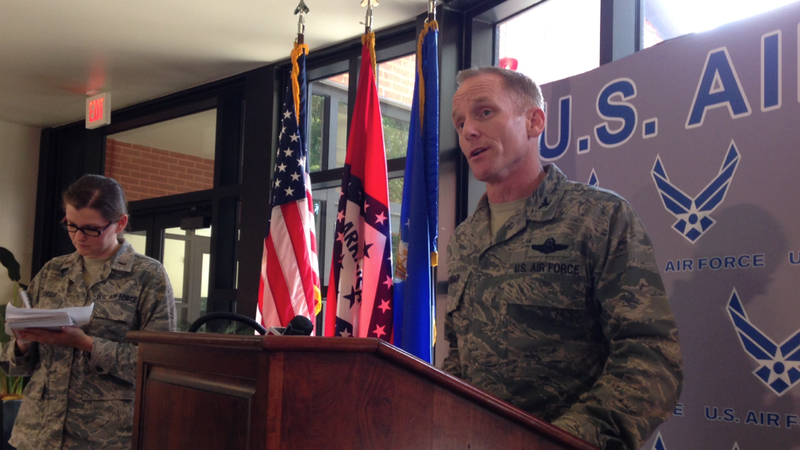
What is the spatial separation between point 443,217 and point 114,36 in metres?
2.24

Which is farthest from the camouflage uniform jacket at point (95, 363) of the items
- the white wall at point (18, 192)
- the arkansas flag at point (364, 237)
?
the white wall at point (18, 192)

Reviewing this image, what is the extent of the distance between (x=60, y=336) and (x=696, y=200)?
1.79 m

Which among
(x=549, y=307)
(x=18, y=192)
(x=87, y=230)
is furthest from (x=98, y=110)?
(x=549, y=307)

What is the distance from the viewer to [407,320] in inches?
114

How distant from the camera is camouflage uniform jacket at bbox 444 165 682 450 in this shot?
3.52ft

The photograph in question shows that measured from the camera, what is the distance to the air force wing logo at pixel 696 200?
1564 millimetres

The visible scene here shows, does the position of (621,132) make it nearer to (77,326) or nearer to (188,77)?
(77,326)

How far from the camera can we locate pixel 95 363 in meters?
2.02

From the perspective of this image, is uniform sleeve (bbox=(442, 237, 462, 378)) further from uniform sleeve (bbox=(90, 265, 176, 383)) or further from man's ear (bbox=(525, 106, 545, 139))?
uniform sleeve (bbox=(90, 265, 176, 383))

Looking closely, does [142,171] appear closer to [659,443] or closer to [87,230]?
[87,230]

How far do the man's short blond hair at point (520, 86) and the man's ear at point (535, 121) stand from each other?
0.04ft

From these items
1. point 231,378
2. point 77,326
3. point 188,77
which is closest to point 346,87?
point 188,77

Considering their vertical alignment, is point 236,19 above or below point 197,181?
above

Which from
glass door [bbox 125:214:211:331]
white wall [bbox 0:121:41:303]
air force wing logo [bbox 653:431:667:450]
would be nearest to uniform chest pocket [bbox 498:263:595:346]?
air force wing logo [bbox 653:431:667:450]
